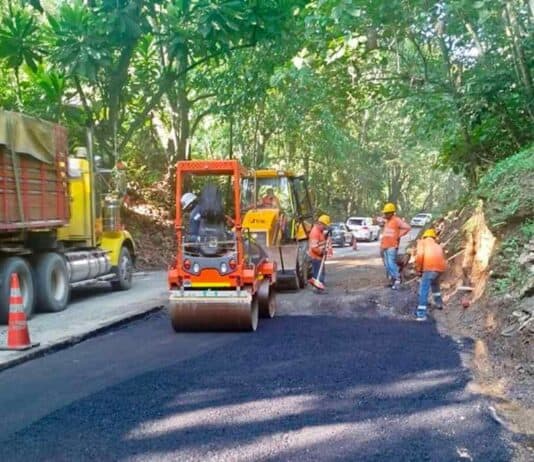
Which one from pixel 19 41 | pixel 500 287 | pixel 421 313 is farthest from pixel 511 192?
pixel 19 41

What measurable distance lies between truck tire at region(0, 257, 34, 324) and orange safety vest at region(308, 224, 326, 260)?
5.52m

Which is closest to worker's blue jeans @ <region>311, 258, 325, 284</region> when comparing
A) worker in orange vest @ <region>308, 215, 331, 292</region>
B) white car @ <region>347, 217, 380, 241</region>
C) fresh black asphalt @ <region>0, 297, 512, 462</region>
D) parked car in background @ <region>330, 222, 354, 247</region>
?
worker in orange vest @ <region>308, 215, 331, 292</region>

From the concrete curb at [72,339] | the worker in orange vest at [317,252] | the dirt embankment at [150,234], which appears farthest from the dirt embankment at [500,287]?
the dirt embankment at [150,234]

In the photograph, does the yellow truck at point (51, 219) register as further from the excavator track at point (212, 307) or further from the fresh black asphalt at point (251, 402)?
the excavator track at point (212, 307)

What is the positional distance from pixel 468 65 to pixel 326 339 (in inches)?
341

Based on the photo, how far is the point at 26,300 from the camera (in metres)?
11.0

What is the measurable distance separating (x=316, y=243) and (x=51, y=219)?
17.1ft

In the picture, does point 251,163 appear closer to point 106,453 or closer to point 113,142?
point 113,142

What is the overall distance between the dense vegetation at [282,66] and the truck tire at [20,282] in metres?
3.85

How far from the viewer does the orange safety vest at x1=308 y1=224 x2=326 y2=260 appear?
14.0 metres

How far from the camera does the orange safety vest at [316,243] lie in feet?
45.9

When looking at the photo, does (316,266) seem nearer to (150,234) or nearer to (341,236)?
(150,234)

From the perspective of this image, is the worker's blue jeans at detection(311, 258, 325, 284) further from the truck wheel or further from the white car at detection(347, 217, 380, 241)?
the white car at detection(347, 217, 380, 241)

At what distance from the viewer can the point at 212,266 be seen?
9.41 m
